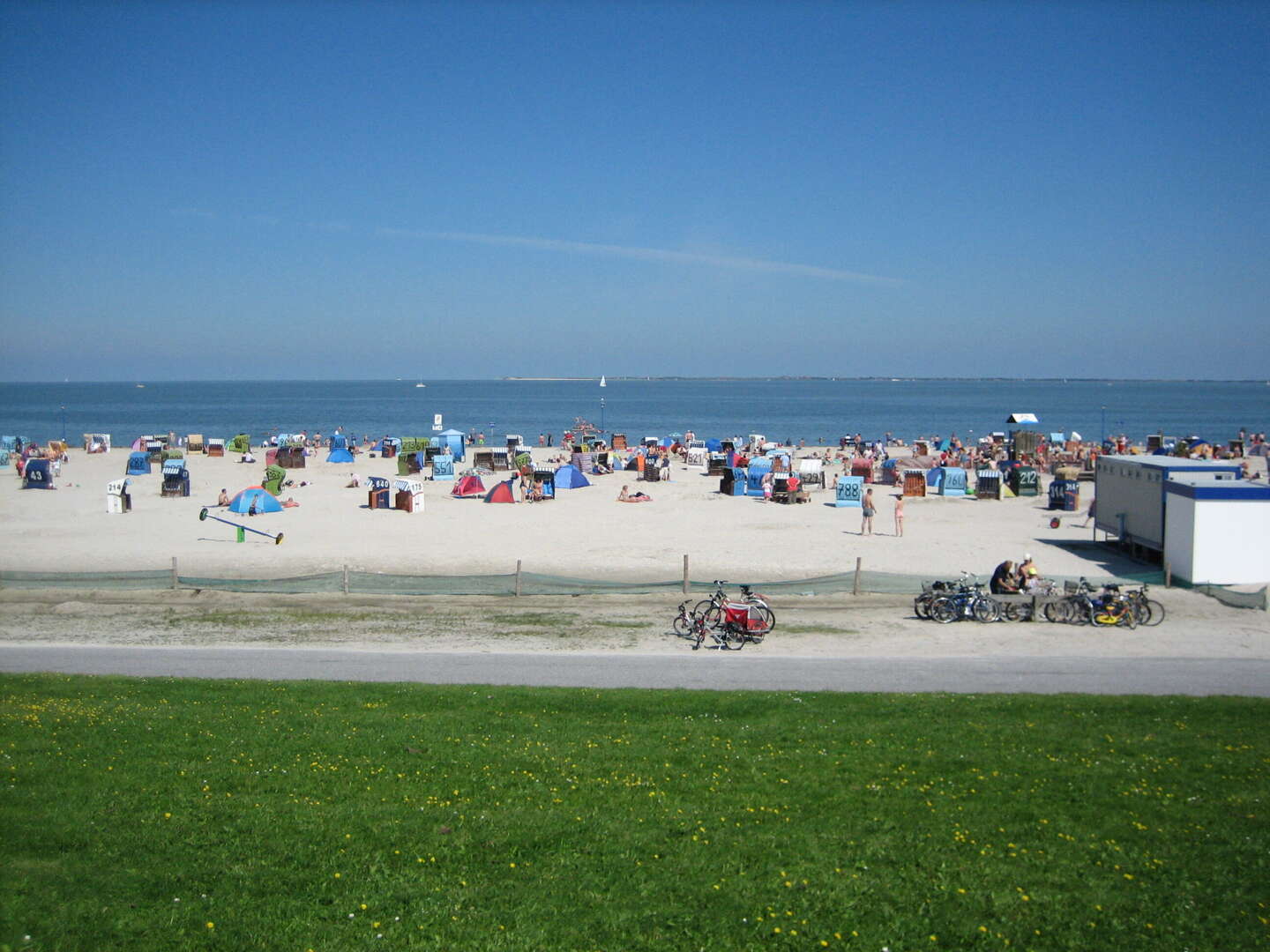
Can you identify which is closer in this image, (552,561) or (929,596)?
(929,596)

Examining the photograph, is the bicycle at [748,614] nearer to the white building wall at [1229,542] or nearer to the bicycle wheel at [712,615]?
the bicycle wheel at [712,615]

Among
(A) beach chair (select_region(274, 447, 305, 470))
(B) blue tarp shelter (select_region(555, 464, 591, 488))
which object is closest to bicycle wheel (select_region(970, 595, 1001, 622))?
(B) blue tarp shelter (select_region(555, 464, 591, 488))

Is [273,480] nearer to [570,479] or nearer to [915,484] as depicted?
[570,479]

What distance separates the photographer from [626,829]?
7469 millimetres

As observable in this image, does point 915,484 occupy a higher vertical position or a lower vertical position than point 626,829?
higher

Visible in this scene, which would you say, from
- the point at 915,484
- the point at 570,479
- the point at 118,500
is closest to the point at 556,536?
the point at 570,479

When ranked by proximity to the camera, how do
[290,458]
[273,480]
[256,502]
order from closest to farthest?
[256,502], [273,480], [290,458]

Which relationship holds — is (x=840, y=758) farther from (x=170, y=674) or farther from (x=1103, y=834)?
(x=170, y=674)

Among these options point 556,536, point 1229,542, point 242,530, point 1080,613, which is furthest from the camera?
point 556,536

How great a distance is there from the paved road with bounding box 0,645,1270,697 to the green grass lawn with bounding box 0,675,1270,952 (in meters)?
2.45

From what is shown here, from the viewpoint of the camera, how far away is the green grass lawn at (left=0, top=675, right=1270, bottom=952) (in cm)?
600

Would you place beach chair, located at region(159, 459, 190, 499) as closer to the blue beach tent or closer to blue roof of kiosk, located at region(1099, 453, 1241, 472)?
the blue beach tent

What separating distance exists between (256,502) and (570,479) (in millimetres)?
14187

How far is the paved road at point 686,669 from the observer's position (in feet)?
44.7
